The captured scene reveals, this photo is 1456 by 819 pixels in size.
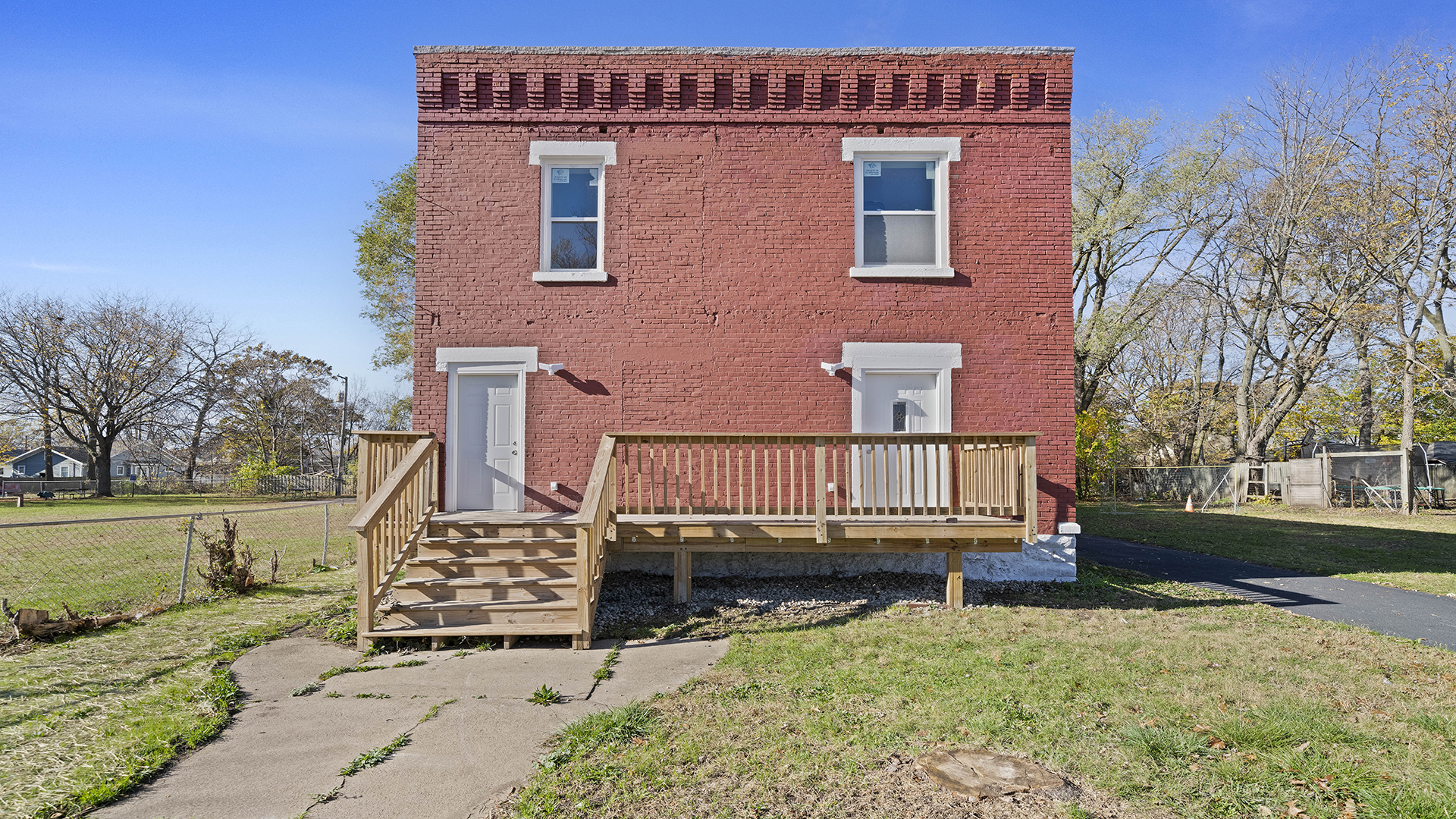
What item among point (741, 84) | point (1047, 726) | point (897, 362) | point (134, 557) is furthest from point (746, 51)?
point (134, 557)

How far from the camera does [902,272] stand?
1009cm

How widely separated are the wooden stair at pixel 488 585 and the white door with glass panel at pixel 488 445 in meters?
1.43

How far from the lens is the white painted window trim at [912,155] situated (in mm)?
10117

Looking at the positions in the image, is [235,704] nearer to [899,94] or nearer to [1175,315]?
[899,94]

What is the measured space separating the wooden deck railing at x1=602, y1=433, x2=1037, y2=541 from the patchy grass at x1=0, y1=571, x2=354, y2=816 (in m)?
3.96

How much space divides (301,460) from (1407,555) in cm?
5215

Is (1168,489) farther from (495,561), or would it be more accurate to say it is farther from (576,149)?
(495,561)

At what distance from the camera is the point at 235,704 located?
210 inches

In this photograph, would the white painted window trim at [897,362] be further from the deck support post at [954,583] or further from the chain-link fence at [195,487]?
the chain-link fence at [195,487]

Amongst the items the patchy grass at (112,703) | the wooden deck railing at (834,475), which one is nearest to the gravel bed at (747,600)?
the wooden deck railing at (834,475)

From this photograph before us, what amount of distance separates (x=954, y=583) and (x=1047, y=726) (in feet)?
13.3

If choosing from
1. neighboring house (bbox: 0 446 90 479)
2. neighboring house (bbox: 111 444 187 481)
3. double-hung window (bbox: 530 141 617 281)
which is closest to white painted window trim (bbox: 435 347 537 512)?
double-hung window (bbox: 530 141 617 281)

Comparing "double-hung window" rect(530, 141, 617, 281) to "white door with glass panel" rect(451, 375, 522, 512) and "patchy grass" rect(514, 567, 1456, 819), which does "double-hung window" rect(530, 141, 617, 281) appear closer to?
"white door with glass panel" rect(451, 375, 522, 512)

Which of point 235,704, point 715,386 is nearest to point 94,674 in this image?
point 235,704
